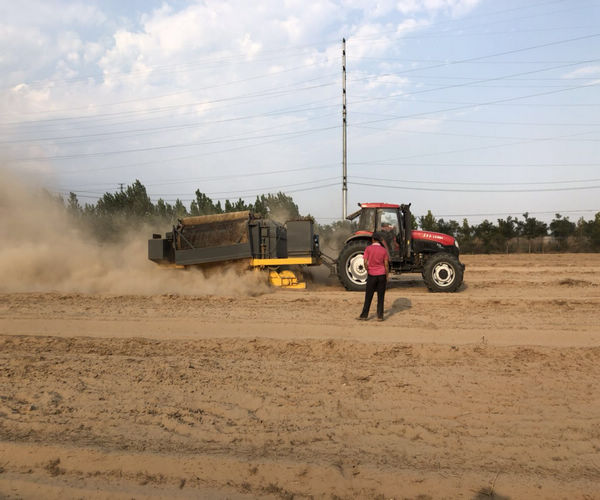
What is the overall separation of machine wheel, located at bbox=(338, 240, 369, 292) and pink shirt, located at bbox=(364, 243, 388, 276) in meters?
3.21

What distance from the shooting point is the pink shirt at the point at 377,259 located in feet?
27.9

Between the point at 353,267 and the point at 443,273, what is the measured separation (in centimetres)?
218

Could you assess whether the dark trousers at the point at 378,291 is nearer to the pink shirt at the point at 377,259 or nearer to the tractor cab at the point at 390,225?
the pink shirt at the point at 377,259

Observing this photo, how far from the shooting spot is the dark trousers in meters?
8.25

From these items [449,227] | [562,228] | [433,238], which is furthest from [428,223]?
[433,238]

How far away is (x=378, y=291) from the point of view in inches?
331

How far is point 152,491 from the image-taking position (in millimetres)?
2986

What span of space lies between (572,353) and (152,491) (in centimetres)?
521

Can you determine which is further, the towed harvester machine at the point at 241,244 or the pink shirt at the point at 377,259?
the towed harvester machine at the point at 241,244

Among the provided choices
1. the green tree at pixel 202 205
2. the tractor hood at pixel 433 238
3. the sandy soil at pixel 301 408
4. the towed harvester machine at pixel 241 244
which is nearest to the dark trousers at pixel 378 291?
the sandy soil at pixel 301 408

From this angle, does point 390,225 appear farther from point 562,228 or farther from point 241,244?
point 562,228

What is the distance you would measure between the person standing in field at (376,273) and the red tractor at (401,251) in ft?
10.5

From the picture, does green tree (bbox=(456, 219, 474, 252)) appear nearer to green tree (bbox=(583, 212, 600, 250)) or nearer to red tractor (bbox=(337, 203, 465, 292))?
green tree (bbox=(583, 212, 600, 250))

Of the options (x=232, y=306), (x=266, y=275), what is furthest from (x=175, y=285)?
A: (x=232, y=306)
